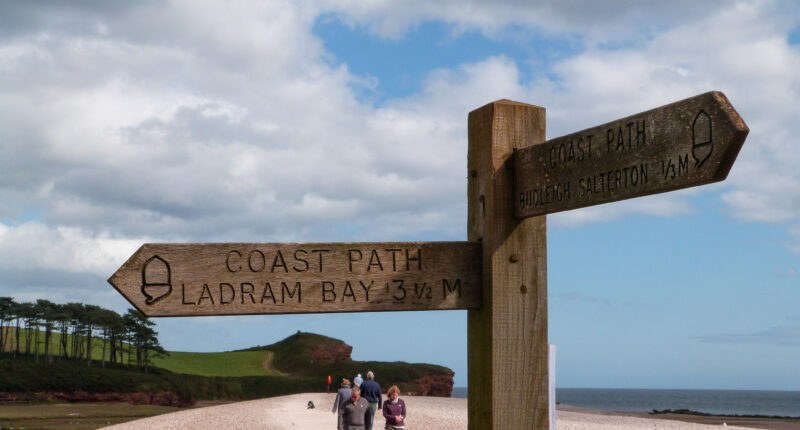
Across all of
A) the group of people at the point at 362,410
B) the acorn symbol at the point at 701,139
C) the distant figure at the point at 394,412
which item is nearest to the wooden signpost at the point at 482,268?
the acorn symbol at the point at 701,139

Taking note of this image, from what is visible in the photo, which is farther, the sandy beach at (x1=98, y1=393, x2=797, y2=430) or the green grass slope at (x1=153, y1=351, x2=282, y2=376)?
the green grass slope at (x1=153, y1=351, x2=282, y2=376)

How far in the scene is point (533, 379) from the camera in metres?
3.55

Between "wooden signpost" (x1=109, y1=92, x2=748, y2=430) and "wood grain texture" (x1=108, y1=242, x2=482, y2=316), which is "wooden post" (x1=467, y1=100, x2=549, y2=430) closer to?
"wooden signpost" (x1=109, y1=92, x2=748, y2=430)

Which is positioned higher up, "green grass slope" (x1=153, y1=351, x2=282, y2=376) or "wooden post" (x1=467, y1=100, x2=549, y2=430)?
"wooden post" (x1=467, y1=100, x2=549, y2=430)

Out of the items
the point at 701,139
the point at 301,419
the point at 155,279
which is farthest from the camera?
the point at 301,419

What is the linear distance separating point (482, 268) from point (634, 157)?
88 centimetres

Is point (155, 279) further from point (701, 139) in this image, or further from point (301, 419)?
point (301, 419)

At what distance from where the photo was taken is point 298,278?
3.40m

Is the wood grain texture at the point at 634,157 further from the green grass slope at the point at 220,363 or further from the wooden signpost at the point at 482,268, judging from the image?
the green grass slope at the point at 220,363

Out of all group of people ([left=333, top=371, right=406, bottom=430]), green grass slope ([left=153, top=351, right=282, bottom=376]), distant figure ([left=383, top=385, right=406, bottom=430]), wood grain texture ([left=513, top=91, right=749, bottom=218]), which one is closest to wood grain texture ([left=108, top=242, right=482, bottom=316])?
wood grain texture ([left=513, top=91, right=749, bottom=218])

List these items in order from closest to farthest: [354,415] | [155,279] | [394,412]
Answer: [155,279]
[354,415]
[394,412]

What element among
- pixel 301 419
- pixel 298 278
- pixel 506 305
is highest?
pixel 298 278

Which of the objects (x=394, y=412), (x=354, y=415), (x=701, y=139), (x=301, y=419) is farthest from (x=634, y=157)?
(x=301, y=419)

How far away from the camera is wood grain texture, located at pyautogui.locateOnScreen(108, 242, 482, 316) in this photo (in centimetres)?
332
